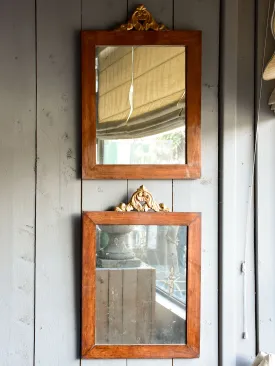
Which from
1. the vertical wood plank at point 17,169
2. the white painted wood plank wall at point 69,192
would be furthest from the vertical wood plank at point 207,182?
the vertical wood plank at point 17,169

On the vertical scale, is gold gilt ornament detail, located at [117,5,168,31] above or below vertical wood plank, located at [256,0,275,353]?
above

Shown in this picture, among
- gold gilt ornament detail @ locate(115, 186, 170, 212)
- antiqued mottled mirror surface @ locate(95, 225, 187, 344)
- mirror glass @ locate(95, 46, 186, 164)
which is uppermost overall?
mirror glass @ locate(95, 46, 186, 164)

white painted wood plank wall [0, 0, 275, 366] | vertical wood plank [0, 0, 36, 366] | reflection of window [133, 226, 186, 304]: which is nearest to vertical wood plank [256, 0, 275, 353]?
white painted wood plank wall [0, 0, 275, 366]

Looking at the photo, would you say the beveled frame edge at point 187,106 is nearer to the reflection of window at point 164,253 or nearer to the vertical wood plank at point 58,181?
the vertical wood plank at point 58,181

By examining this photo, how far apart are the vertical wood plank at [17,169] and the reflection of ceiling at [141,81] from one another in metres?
0.21

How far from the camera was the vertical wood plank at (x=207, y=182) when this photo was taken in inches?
57.6

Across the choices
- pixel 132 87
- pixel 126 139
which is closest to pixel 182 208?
pixel 126 139

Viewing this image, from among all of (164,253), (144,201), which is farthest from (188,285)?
(144,201)

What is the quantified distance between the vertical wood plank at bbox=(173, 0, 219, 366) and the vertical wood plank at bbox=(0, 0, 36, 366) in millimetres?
421

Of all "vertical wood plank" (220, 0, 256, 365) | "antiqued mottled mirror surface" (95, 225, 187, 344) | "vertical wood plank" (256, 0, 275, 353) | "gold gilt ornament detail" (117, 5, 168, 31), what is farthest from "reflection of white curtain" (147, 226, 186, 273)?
"gold gilt ornament detail" (117, 5, 168, 31)

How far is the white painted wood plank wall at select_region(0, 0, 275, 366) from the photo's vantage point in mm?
1453

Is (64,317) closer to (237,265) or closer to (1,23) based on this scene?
(237,265)

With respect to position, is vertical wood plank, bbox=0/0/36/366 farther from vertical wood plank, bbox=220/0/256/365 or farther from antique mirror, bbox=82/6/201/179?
vertical wood plank, bbox=220/0/256/365

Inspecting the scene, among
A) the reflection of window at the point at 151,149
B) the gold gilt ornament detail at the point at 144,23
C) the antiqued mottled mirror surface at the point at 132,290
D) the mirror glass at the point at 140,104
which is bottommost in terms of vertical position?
the antiqued mottled mirror surface at the point at 132,290
